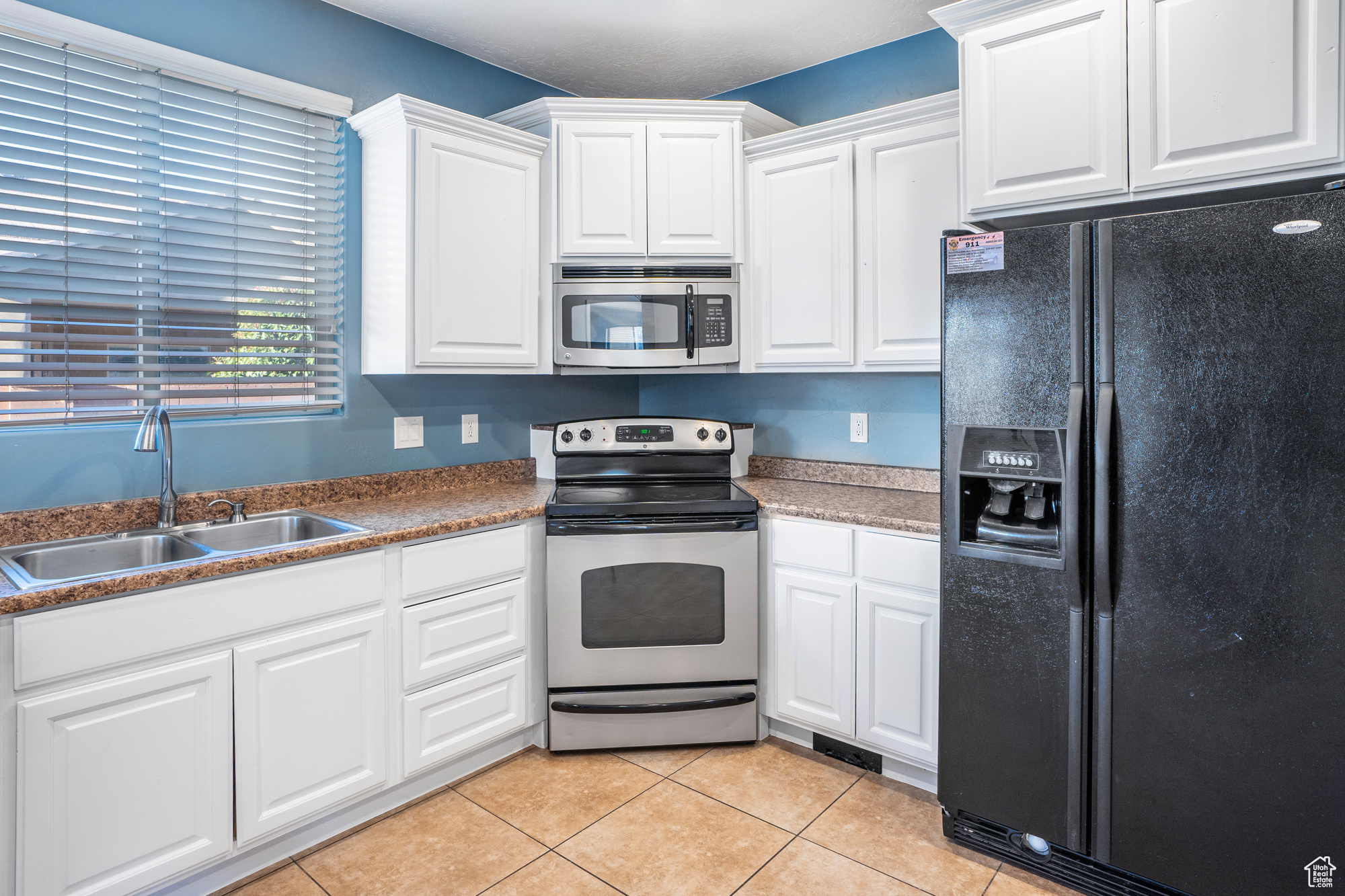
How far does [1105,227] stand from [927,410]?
1.13 metres

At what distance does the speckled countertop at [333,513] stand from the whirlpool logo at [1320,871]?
2.08 metres

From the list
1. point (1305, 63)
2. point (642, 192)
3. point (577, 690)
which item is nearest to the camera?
point (1305, 63)

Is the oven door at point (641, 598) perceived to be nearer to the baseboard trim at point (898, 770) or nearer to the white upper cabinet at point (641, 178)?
the baseboard trim at point (898, 770)

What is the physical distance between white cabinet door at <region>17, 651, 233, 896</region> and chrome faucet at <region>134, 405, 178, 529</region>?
550mm

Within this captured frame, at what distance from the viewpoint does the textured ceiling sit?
97.9 inches

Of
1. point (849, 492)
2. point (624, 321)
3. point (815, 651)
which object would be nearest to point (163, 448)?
point (624, 321)

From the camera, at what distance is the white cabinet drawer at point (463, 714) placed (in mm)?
2168

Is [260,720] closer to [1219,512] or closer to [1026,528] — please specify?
[1026,528]

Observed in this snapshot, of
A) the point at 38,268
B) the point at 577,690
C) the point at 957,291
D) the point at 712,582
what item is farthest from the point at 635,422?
the point at 38,268

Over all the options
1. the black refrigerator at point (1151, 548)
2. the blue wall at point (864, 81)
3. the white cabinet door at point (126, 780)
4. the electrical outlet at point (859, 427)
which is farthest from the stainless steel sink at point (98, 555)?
the blue wall at point (864, 81)

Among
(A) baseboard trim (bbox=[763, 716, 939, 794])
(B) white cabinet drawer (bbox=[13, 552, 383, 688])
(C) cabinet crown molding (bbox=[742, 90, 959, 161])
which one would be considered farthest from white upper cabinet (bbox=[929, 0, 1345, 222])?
(B) white cabinet drawer (bbox=[13, 552, 383, 688])

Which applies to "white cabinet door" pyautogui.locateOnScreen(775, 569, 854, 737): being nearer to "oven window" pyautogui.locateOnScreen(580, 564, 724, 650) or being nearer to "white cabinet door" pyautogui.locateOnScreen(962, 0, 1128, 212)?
"oven window" pyautogui.locateOnScreen(580, 564, 724, 650)

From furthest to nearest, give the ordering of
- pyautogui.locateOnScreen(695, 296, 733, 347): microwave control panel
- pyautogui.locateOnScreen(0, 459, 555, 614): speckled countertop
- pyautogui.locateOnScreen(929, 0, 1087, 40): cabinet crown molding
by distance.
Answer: pyautogui.locateOnScreen(695, 296, 733, 347): microwave control panel → pyautogui.locateOnScreen(929, 0, 1087, 40): cabinet crown molding → pyautogui.locateOnScreen(0, 459, 555, 614): speckled countertop

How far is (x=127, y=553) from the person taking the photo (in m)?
1.98
